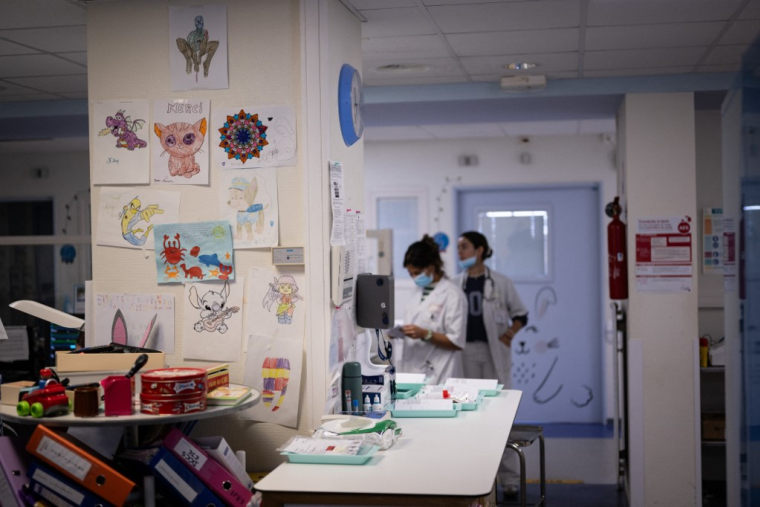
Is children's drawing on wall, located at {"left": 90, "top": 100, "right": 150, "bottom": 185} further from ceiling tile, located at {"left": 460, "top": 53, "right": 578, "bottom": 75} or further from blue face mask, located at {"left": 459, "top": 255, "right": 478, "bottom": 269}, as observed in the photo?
blue face mask, located at {"left": 459, "top": 255, "right": 478, "bottom": 269}

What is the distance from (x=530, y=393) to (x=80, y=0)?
503cm

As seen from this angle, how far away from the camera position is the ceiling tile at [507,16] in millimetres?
3260

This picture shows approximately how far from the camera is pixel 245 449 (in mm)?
3111

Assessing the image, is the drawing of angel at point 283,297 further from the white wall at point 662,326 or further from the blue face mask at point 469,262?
the blue face mask at point 469,262

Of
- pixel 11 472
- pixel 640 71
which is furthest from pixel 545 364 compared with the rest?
pixel 11 472

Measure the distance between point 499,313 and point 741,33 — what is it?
2.22 metres

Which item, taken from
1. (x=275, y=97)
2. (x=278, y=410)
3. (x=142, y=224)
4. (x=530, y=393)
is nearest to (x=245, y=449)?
(x=278, y=410)

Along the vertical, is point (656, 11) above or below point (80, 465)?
above

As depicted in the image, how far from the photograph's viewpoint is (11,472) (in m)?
2.56

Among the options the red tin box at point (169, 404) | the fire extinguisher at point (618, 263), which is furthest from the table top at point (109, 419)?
the fire extinguisher at point (618, 263)

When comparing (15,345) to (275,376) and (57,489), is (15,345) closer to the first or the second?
(275,376)

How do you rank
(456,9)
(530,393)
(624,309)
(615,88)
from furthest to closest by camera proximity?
(530,393) → (624,309) → (615,88) → (456,9)

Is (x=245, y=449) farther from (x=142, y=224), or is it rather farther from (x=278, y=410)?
(x=142, y=224)

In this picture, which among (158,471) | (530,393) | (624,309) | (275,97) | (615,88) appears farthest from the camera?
(530,393)
